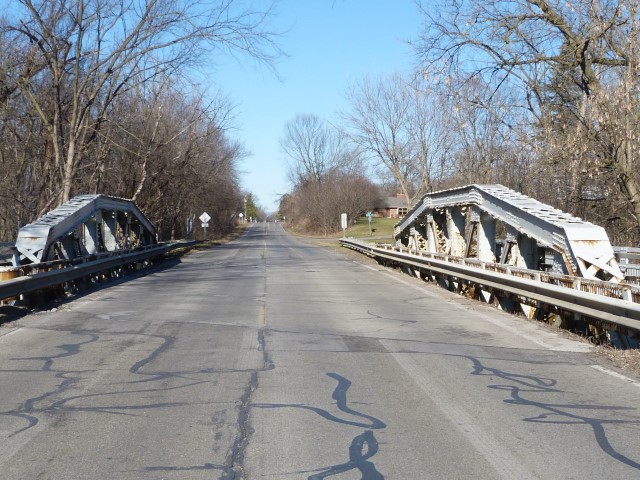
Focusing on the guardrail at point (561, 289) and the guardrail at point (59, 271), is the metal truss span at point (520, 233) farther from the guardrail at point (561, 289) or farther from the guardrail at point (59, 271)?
the guardrail at point (59, 271)

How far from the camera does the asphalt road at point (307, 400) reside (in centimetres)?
504

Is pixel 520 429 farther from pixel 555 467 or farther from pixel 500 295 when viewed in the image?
pixel 500 295

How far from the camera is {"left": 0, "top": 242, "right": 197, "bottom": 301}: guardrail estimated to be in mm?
12562

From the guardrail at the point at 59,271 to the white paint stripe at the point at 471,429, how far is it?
25.4 feet

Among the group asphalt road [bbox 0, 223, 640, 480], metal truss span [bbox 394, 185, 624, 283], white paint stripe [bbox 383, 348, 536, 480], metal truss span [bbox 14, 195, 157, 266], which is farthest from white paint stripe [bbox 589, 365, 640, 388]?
metal truss span [bbox 14, 195, 157, 266]

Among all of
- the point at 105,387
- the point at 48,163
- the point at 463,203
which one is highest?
the point at 48,163

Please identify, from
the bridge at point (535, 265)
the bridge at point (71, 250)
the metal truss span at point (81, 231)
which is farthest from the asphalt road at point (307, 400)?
the metal truss span at point (81, 231)

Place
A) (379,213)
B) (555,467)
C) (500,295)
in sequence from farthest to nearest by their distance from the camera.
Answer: (379,213) < (500,295) < (555,467)

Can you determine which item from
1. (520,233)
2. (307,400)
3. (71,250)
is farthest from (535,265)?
(71,250)

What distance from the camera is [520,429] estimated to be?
5.84 metres

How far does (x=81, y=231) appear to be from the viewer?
2248 centimetres

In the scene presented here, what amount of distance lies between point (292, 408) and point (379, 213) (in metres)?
138

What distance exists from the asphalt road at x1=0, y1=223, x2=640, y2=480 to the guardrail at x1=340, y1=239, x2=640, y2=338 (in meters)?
0.55

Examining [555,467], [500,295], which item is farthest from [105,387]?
[500,295]
